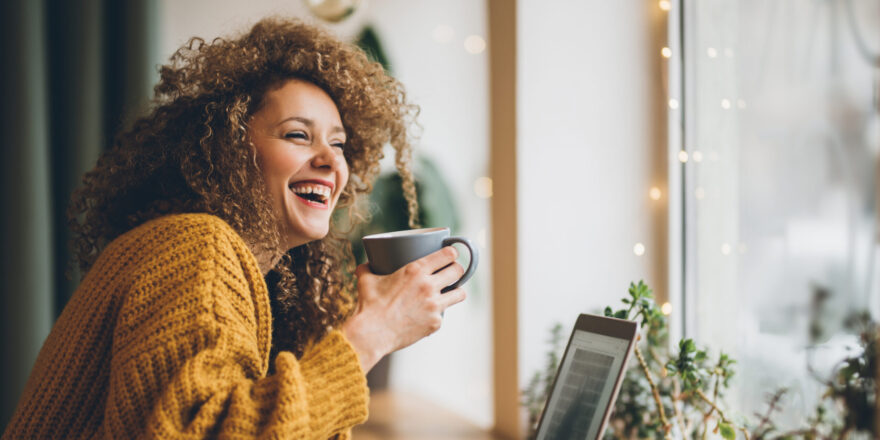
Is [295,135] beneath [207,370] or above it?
above

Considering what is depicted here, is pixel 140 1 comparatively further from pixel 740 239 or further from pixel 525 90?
pixel 740 239

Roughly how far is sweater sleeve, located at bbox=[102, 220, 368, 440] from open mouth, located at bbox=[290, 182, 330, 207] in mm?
232

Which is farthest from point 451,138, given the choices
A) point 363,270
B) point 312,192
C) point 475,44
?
point 363,270

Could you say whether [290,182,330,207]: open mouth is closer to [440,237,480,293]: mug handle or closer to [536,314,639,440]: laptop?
[440,237,480,293]: mug handle

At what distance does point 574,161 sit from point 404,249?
0.80m

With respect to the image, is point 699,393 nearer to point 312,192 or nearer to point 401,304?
point 401,304

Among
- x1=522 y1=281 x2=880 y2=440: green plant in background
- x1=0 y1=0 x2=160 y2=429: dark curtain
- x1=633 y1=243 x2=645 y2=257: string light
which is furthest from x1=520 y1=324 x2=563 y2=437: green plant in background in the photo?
x1=0 y1=0 x2=160 y2=429: dark curtain

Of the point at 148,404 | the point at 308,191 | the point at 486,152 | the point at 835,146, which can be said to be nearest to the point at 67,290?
the point at 308,191

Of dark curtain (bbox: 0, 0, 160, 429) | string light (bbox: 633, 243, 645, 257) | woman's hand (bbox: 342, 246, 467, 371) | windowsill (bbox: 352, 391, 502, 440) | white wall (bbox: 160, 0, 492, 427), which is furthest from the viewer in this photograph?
white wall (bbox: 160, 0, 492, 427)

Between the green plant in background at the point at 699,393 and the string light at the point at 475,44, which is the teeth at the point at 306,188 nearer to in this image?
the green plant in background at the point at 699,393

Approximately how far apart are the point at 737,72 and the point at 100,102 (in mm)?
1421

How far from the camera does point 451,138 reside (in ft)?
7.41

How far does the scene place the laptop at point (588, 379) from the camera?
2.26 ft

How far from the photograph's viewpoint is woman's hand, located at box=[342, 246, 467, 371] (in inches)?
29.7
